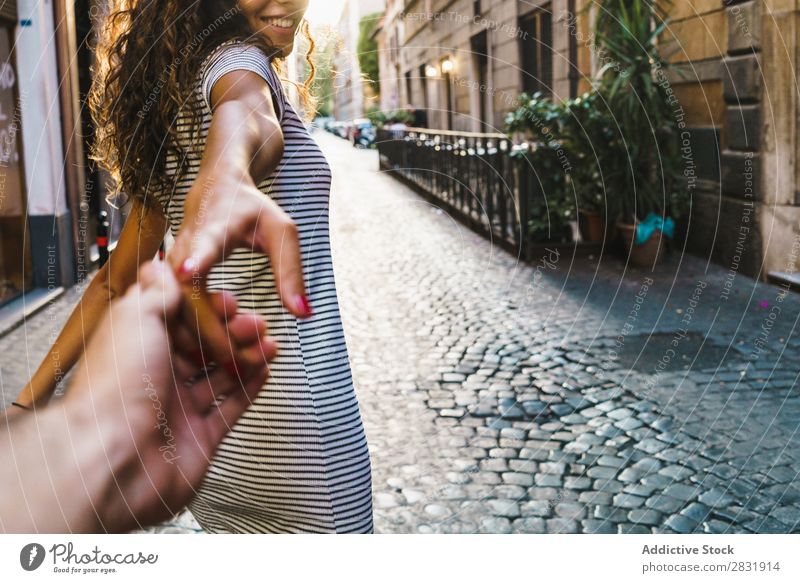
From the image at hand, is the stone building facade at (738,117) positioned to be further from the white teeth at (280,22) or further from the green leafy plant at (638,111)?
the white teeth at (280,22)

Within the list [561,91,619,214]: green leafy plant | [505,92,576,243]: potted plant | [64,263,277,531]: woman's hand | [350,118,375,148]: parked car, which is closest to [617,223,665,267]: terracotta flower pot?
[561,91,619,214]: green leafy plant

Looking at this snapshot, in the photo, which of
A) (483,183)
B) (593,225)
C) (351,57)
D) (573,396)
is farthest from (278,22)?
(483,183)

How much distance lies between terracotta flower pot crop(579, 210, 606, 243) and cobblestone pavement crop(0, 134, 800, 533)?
0.67 meters

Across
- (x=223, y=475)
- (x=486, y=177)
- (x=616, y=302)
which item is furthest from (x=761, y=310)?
(x=223, y=475)

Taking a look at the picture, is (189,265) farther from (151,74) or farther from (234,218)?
(151,74)

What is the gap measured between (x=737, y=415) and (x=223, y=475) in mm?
2822

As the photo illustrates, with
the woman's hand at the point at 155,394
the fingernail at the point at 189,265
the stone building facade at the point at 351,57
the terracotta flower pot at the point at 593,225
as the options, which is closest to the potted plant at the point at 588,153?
the terracotta flower pot at the point at 593,225

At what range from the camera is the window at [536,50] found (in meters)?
10.9

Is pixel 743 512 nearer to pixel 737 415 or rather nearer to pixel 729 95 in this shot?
pixel 737 415

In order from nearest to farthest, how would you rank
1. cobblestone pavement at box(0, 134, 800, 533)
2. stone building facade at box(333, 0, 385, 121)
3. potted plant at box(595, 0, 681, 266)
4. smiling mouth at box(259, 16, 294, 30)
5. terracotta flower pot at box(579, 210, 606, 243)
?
smiling mouth at box(259, 16, 294, 30), stone building facade at box(333, 0, 385, 121), cobblestone pavement at box(0, 134, 800, 533), potted plant at box(595, 0, 681, 266), terracotta flower pot at box(579, 210, 606, 243)

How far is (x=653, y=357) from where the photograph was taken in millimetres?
4457

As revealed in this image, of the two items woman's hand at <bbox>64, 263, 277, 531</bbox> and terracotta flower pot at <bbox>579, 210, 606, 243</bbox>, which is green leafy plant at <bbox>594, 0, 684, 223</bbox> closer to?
terracotta flower pot at <bbox>579, 210, 606, 243</bbox>

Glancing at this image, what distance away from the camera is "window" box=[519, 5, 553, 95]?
35.9 feet

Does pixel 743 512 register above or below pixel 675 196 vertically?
below
